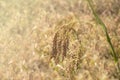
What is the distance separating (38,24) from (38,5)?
340mm

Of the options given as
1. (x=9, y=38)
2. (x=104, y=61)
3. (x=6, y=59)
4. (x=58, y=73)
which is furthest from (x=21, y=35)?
(x=104, y=61)

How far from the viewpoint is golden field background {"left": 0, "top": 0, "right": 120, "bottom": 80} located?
1877 millimetres

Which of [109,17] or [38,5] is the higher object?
[38,5]

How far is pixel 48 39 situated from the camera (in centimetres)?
213

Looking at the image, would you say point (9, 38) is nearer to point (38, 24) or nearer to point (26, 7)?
point (38, 24)

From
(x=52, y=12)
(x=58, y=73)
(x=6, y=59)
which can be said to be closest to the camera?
(x=58, y=73)

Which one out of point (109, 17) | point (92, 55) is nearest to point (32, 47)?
point (92, 55)

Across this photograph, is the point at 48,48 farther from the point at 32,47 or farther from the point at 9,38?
the point at 9,38

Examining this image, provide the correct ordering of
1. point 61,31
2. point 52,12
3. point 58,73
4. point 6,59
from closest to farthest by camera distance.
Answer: point 61,31, point 58,73, point 6,59, point 52,12

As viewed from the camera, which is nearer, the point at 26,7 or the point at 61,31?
the point at 61,31

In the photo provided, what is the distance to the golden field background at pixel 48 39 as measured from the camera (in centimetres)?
188

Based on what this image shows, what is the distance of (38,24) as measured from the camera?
7.63 ft

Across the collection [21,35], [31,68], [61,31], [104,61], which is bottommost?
[104,61]

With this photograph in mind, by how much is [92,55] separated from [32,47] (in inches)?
19.2
